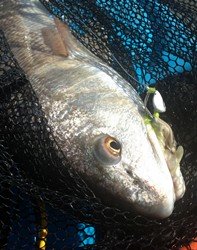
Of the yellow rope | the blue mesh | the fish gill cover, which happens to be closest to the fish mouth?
the fish gill cover

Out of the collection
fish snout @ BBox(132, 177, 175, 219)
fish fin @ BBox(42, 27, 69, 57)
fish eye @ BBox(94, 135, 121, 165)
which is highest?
fish fin @ BBox(42, 27, 69, 57)

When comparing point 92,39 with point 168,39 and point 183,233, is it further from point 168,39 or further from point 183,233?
point 183,233

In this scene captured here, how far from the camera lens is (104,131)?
2.60 metres

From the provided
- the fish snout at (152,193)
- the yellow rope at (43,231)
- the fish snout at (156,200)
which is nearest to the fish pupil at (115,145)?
the fish snout at (152,193)

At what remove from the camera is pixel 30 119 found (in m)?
2.64

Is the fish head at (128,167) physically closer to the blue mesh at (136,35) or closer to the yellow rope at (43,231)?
the yellow rope at (43,231)

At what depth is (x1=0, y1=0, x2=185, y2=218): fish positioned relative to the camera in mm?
2459

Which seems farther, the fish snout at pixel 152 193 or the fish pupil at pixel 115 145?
the fish pupil at pixel 115 145

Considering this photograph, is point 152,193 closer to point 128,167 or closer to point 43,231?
point 128,167

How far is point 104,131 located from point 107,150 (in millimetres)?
156

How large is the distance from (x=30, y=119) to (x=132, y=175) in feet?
2.26

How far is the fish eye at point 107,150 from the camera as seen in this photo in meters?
2.49

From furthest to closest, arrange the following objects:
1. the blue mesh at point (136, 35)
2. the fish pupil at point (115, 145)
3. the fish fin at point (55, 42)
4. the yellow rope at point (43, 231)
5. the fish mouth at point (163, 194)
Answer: the blue mesh at point (136, 35)
the fish fin at point (55, 42)
the yellow rope at point (43, 231)
the fish pupil at point (115, 145)
the fish mouth at point (163, 194)

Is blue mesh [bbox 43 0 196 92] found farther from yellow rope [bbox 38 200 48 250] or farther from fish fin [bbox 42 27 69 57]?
yellow rope [bbox 38 200 48 250]
